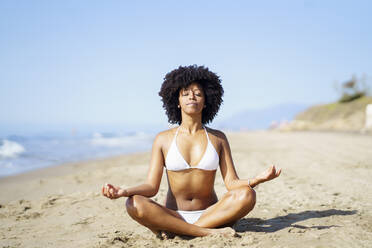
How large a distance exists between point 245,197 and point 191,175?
0.63 m

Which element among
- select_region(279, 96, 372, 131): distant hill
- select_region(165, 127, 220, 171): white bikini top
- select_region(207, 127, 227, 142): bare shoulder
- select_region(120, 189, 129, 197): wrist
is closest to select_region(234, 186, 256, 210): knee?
select_region(165, 127, 220, 171): white bikini top

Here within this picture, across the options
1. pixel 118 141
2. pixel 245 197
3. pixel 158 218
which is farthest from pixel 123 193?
pixel 118 141

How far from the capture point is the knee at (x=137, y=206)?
11.7ft

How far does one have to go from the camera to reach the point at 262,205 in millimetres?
5430

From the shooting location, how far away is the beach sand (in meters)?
3.70

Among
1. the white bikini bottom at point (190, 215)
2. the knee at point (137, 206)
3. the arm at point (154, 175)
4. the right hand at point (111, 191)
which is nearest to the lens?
the right hand at point (111, 191)

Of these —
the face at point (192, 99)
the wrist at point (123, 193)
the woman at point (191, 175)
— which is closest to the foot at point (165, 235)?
the woman at point (191, 175)

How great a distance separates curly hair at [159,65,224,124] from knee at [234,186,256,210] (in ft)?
3.63

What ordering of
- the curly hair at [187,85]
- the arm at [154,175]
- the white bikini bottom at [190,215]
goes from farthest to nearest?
the curly hair at [187,85]
the white bikini bottom at [190,215]
the arm at [154,175]

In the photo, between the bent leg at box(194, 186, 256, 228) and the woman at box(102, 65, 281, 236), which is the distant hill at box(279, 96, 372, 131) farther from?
the bent leg at box(194, 186, 256, 228)

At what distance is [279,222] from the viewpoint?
4430 millimetres

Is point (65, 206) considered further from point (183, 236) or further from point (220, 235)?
point (220, 235)

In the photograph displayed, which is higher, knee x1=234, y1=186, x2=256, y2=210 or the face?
the face

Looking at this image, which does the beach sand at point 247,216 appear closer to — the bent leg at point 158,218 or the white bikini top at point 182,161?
the bent leg at point 158,218
